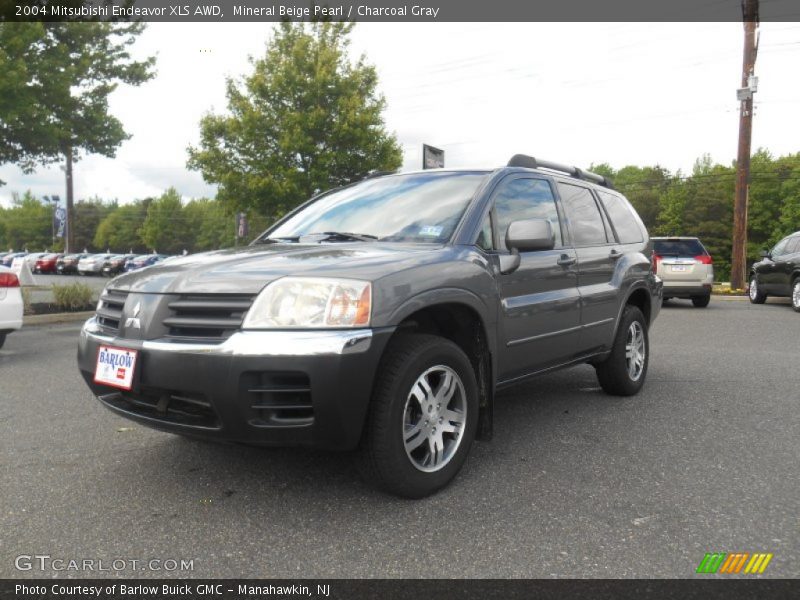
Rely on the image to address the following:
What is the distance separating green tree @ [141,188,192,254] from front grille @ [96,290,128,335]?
103264 millimetres

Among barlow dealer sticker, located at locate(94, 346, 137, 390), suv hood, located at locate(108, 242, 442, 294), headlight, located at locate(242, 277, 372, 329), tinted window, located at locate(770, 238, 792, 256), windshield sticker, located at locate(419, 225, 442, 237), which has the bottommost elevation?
barlow dealer sticker, located at locate(94, 346, 137, 390)

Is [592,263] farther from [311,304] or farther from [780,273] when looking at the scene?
[780,273]

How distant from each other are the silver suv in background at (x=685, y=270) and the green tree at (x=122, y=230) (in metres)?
106

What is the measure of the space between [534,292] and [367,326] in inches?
59.8

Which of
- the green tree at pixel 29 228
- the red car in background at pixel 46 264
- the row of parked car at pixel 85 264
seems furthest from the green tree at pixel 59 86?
the green tree at pixel 29 228

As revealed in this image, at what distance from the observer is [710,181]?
7081 centimetres

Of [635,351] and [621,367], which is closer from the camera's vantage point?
[621,367]

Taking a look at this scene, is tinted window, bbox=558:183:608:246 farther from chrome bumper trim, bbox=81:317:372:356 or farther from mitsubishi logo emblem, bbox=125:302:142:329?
mitsubishi logo emblem, bbox=125:302:142:329

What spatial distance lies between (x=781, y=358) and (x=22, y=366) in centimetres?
811

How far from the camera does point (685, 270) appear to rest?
13539 mm

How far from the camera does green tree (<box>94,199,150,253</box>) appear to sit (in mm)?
108688

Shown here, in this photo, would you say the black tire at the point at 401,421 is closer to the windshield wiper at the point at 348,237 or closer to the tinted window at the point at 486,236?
the tinted window at the point at 486,236

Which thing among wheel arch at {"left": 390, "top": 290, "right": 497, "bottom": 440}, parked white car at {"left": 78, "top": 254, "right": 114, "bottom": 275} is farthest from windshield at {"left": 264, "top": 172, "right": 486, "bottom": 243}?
parked white car at {"left": 78, "top": 254, "right": 114, "bottom": 275}
